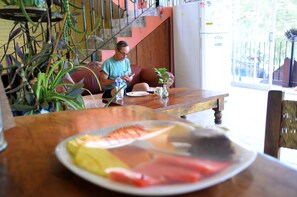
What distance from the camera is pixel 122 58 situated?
11.2ft

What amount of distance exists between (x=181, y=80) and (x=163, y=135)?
4.96 m

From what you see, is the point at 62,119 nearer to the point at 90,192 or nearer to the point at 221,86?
the point at 90,192

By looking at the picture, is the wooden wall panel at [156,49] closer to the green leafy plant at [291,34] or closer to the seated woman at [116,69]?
the seated woman at [116,69]

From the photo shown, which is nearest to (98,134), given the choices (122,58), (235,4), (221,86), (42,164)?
(42,164)

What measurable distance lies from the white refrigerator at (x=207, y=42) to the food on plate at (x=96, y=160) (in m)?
4.56

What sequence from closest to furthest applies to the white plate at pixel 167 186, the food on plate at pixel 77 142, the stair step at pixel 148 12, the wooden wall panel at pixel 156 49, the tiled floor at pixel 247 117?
the white plate at pixel 167 186 → the food on plate at pixel 77 142 → the tiled floor at pixel 247 117 → the stair step at pixel 148 12 → the wooden wall panel at pixel 156 49

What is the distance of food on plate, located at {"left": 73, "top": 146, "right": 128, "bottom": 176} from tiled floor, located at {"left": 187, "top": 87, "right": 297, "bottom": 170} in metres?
2.18

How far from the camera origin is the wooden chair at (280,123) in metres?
0.85

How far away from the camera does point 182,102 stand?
2.47m

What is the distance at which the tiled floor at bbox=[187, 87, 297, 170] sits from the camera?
9.26 ft

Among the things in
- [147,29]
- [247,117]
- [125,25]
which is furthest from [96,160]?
[147,29]

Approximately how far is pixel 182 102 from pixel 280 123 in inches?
63.7

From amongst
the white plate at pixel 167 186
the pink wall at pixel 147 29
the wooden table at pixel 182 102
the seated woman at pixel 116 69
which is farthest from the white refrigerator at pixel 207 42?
the white plate at pixel 167 186

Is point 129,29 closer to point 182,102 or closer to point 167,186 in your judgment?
point 182,102
